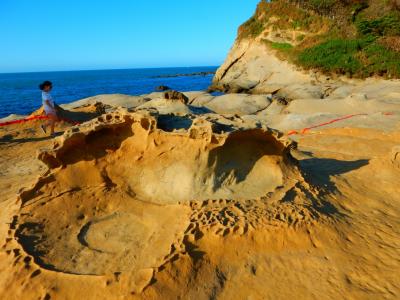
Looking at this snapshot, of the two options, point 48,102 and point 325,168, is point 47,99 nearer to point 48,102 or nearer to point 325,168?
point 48,102

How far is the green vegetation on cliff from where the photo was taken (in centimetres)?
2187

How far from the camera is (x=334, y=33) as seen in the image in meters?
24.6

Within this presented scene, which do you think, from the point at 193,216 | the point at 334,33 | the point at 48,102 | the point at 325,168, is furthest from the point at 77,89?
the point at 193,216

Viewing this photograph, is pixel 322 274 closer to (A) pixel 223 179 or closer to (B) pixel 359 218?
(B) pixel 359 218

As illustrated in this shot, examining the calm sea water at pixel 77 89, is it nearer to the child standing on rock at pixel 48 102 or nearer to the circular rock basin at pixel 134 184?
the child standing on rock at pixel 48 102

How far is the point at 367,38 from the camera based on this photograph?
23.3 meters

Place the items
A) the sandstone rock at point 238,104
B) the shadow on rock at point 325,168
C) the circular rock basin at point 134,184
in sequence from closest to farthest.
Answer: the circular rock basin at point 134,184 < the shadow on rock at point 325,168 < the sandstone rock at point 238,104

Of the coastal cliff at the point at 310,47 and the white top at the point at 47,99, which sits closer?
the white top at the point at 47,99

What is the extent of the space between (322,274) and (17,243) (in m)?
3.02

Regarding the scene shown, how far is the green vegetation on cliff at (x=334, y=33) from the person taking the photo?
21.9 meters

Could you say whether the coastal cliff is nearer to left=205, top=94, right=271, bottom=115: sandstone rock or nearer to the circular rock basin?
left=205, top=94, right=271, bottom=115: sandstone rock

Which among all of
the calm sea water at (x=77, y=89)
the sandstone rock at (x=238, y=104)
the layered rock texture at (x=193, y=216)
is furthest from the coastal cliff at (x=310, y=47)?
the layered rock texture at (x=193, y=216)

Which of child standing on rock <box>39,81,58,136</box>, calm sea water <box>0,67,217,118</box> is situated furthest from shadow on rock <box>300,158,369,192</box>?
calm sea water <box>0,67,217,118</box>

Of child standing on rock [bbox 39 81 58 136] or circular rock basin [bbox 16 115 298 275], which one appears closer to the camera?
circular rock basin [bbox 16 115 298 275]
